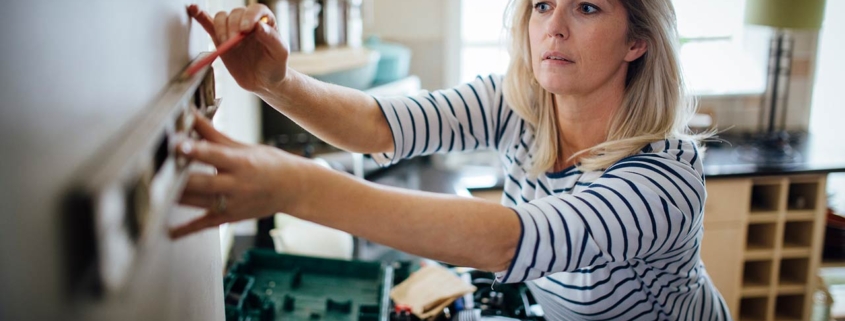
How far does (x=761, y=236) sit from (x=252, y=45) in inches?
116

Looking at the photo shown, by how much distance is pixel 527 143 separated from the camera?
52.4 inches

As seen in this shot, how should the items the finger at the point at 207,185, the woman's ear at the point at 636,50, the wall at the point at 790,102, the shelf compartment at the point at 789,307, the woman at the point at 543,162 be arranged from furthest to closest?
the wall at the point at 790,102 < the shelf compartment at the point at 789,307 < the woman's ear at the point at 636,50 < the woman at the point at 543,162 < the finger at the point at 207,185

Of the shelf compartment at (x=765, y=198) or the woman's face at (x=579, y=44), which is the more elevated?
the woman's face at (x=579, y=44)

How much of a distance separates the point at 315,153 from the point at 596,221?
6.67ft

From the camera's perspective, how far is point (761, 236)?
323cm

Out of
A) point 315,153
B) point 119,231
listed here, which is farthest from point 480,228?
point 315,153

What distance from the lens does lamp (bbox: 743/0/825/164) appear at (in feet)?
10.1

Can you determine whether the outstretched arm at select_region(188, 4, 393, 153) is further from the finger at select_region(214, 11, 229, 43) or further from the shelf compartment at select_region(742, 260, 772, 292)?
the shelf compartment at select_region(742, 260, 772, 292)

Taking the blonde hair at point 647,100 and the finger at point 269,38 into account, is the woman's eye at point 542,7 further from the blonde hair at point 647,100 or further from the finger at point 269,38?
the finger at point 269,38

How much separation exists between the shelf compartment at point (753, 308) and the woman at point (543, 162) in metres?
2.07

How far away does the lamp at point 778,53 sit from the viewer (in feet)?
10.1

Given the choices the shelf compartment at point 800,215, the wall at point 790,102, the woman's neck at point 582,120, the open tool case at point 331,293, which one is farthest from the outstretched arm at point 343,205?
the wall at point 790,102

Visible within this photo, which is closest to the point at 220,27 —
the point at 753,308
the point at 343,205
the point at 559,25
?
the point at 343,205

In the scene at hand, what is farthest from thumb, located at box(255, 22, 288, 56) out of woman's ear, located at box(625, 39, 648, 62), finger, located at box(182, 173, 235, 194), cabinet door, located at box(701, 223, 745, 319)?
cabinet door, located at box(701, 223, 745, 319)
